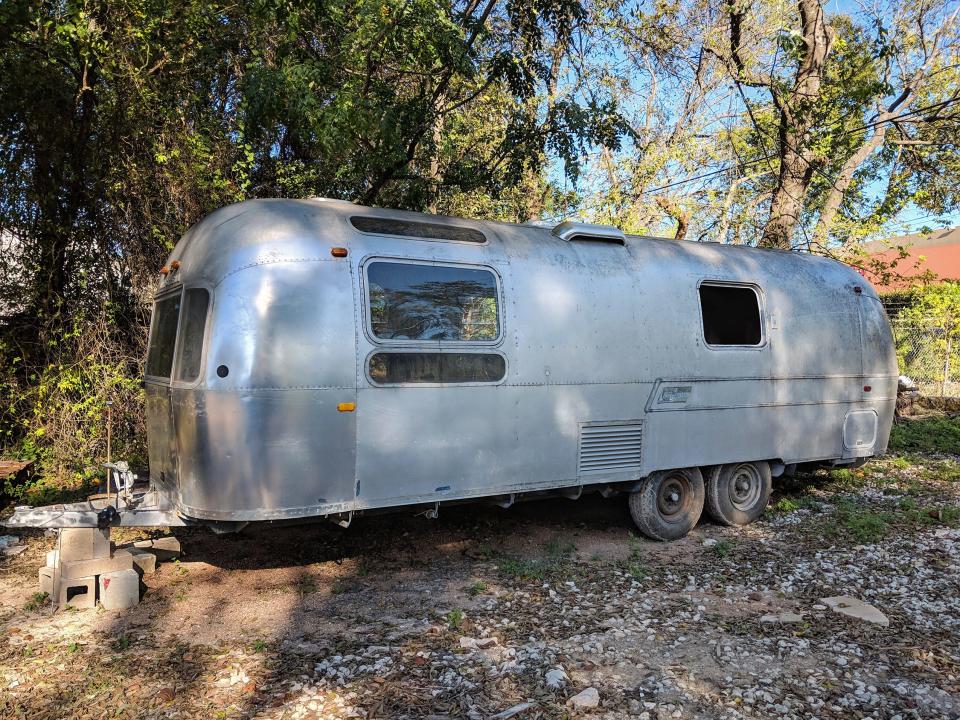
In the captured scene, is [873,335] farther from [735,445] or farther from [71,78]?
[71,78]

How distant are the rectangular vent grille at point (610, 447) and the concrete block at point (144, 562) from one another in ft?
11.8

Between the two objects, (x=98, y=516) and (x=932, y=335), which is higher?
(x=932, y=335)

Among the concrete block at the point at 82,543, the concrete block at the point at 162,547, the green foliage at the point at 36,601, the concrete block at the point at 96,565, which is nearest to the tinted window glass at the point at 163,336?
the concrete block at the point at 82,543

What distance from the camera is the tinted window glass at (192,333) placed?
4883 millimetres

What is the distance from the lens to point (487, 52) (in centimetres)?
1087

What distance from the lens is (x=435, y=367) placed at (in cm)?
532

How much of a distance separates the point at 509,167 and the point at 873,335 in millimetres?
5219

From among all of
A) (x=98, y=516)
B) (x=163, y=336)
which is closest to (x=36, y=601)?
(x=98, y=516)

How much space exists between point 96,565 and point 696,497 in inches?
209

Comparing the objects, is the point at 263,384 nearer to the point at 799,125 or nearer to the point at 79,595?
the point at 79,595

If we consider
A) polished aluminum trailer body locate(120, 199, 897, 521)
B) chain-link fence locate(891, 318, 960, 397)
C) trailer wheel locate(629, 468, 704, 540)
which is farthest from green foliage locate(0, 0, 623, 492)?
chain-link fence locate(891, 318, 960, 397)

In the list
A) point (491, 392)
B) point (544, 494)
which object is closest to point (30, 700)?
point (491, 392)

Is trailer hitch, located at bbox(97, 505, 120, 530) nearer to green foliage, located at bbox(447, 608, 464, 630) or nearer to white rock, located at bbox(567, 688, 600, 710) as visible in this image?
green foliage, located at bbox(447, 608, 464, 630)

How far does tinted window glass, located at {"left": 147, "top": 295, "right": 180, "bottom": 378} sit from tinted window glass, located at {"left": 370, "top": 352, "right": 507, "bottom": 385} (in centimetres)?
161
